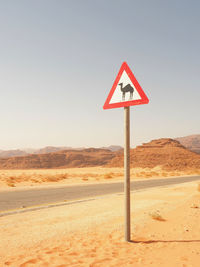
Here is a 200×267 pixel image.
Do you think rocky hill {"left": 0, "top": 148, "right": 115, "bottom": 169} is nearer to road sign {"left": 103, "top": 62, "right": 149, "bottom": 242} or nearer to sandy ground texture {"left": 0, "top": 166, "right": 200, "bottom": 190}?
sandy ground texture {"left": 0, "top": 166, "right": 200, "bottom": 190}

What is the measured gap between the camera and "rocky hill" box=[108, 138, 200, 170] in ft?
241

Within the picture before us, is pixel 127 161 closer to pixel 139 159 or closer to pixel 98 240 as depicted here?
pixel 98 240

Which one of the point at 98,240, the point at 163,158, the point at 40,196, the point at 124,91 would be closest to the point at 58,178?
the point at 40,196

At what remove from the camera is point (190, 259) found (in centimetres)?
351

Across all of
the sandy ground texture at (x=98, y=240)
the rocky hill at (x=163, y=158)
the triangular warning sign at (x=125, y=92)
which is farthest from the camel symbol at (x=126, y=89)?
the rocky hill at (x=163, y=158)

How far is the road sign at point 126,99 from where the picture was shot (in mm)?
4172

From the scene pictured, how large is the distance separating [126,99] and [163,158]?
262ft

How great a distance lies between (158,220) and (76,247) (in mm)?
2870

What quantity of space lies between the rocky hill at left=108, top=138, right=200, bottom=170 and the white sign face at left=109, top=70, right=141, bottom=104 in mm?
68803

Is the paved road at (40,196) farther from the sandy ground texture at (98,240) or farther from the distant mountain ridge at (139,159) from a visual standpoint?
the distant mountain ridge at (139,159)

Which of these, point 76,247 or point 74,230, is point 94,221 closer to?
point 74,230

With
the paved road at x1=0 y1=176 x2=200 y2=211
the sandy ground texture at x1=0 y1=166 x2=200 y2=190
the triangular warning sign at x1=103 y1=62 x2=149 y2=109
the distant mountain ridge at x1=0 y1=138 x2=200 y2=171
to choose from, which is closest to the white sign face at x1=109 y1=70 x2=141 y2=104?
the triangular warning sign at x1=103 y1=62 x2=149 y2=109

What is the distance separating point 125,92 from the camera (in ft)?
14.1

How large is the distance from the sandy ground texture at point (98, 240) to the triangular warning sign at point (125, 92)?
8.04 feet
